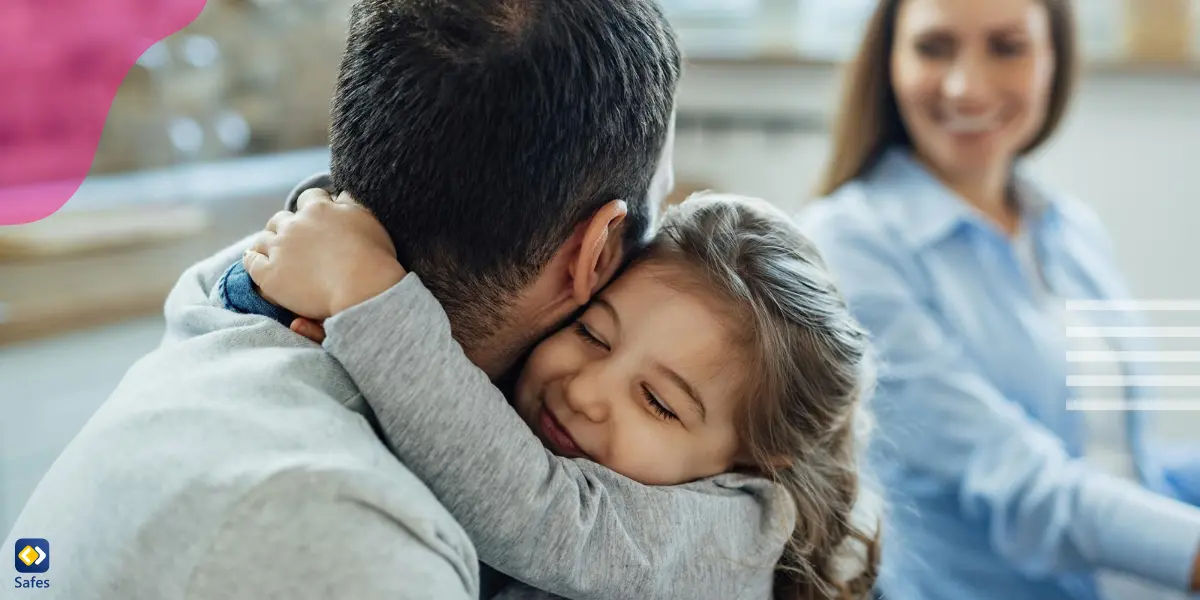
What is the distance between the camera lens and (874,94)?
1658 millimetres

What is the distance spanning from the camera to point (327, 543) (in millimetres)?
600

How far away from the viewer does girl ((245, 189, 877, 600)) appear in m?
0.73

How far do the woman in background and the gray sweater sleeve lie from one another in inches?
18.7

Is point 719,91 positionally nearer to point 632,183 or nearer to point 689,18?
point 689,18

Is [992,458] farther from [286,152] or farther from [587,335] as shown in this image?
[286,152]

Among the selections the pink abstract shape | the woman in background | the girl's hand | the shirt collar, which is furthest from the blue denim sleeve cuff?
the pink abstract shape

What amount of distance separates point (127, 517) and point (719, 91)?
8.09 ft

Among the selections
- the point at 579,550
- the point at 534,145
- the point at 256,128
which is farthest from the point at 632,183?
the point at 256,128

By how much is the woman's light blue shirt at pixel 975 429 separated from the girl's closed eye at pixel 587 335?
19.4 inches

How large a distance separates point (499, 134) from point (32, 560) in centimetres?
39

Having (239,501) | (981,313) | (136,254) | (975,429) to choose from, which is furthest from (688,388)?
(136,254)

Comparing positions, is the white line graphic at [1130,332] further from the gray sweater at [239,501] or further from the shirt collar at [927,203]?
the gray sweater at [239,501]

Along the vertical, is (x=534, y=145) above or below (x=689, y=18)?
above

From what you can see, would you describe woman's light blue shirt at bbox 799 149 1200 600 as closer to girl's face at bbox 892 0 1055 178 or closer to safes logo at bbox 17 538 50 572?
girl's face at bbox 892 0 1055 178
